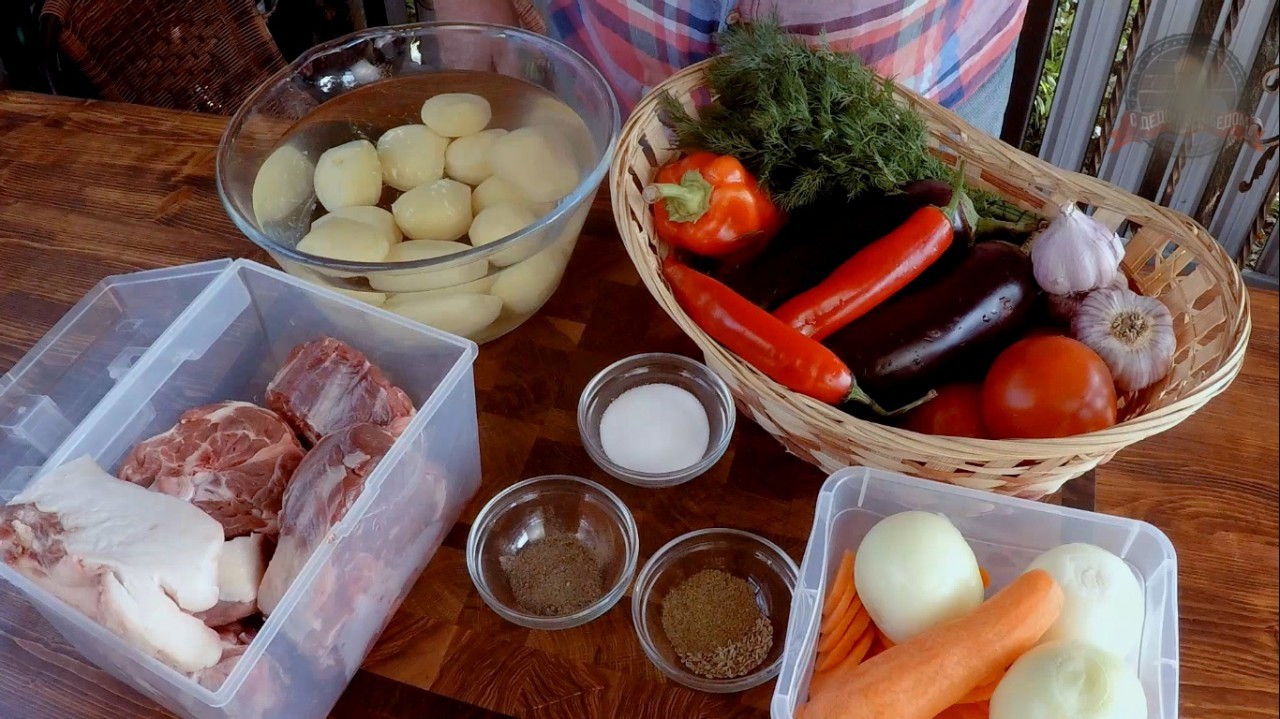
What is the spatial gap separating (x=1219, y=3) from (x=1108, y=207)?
1.18 m

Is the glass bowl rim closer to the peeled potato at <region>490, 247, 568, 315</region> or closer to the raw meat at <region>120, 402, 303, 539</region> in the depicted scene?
the peeled potato at <region>490, 247, 568, 315</region>

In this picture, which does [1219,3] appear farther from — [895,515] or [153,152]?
[153,152]

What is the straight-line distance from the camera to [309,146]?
3.63ft

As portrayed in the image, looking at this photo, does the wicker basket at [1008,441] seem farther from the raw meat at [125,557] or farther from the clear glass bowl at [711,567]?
the raw meat at [125,557]

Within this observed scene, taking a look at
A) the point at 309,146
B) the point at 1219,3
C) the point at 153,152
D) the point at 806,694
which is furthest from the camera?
the point at 1219,3

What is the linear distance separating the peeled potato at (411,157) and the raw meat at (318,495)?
387 millimetres

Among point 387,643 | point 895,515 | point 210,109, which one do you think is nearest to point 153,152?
point 210,109

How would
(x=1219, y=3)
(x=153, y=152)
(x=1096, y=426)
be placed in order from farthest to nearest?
(x=1219, y=3), (x=153, y=152), (x=1096, y=426)

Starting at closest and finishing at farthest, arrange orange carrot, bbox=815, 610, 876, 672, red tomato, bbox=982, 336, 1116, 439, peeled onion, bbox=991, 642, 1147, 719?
peeled onion, bbox=991, 642, 1147, 719, orange carrot, bbox=815, 610, 876, 672, red tomato, bbox=982, 336, 1116, 439

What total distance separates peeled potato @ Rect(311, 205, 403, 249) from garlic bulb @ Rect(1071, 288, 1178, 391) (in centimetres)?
72

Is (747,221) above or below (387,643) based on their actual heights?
above

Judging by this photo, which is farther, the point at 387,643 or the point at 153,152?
the point at 153,152

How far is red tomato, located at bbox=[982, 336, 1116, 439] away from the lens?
0.83 metres

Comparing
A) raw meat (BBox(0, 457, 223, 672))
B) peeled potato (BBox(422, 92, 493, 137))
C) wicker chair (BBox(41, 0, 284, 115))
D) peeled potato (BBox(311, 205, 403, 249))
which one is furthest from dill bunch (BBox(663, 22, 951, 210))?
wicker chair (BBox(41, 0, 284, 115))
